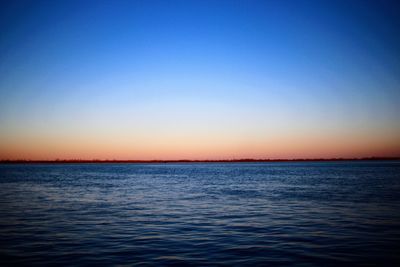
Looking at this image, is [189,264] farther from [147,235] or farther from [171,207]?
[171,207]

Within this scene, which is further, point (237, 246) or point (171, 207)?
point (171, 207)

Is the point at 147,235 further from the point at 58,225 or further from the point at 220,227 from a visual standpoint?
the point at 58,225

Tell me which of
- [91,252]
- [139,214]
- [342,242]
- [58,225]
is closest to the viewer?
[91,252]

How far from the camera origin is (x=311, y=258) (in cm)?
1022

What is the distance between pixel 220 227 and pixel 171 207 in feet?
26.0

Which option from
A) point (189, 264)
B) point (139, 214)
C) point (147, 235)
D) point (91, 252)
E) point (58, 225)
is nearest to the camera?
point (189, 264)

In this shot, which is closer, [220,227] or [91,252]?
[91,252]

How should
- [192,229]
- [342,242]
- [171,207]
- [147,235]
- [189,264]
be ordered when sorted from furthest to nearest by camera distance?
[171,207] → [192,229] → [147,235] → [342,242] → [189,264]

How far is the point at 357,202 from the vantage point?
950 inches

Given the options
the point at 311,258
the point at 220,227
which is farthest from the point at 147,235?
the point at 311,258

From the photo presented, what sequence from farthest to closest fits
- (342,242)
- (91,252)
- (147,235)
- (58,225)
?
1. (58,225)
2. (147,235)
3. (342,242)
4. (91,252)

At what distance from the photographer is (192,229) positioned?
593 inches

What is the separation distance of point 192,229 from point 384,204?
15892mm

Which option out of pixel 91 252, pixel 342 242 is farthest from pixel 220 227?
pixel 91 252
